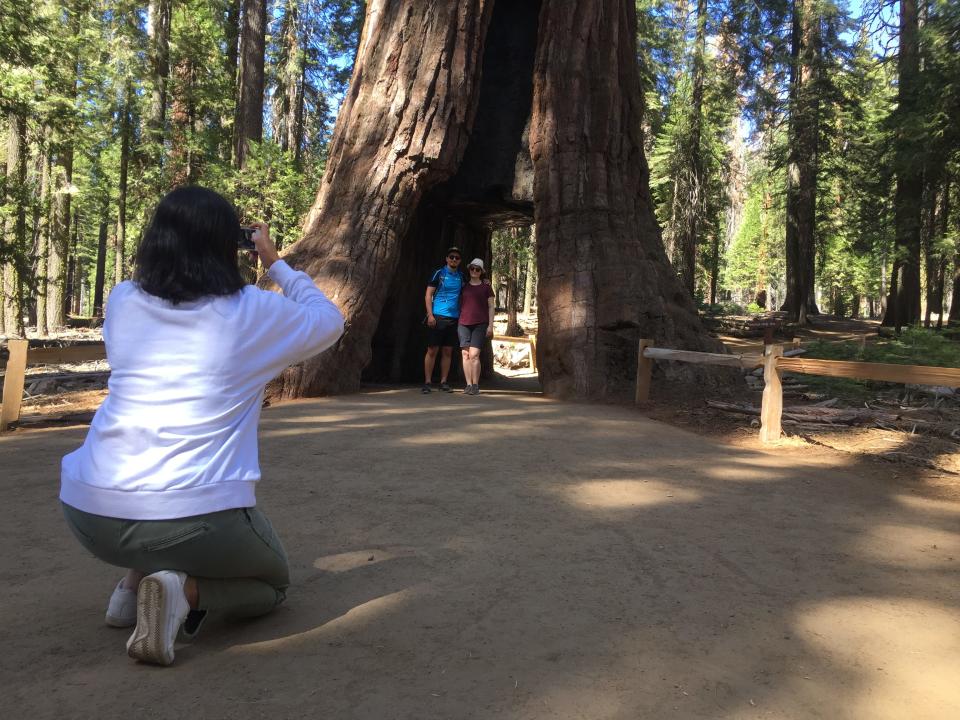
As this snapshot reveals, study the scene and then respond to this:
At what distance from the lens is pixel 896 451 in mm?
6809

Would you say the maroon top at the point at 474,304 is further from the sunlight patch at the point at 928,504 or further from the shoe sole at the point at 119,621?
the shoe sole at the point at 119,621

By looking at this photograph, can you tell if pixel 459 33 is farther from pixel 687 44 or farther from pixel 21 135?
pixel 687 44

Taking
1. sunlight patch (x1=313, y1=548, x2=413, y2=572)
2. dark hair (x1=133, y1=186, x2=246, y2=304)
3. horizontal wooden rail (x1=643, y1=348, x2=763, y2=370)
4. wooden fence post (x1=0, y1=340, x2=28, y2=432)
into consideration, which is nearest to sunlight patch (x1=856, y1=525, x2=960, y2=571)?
sunlight patch (x1=313, y1=548, x2=413, y2=572)

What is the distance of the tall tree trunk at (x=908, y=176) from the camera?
59.5ft

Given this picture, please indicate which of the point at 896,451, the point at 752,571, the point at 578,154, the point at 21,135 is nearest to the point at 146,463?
the point at 752,571

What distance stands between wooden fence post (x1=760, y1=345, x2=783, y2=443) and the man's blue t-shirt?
444 centimetres

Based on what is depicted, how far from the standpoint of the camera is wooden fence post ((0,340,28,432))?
7.01 metres

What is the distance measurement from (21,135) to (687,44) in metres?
20.4

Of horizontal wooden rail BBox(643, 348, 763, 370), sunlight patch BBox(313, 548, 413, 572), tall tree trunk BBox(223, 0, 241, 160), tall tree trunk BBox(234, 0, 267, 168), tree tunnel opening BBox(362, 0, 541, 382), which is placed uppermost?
tall tree trunk BBox(223, 0, 241, 160)

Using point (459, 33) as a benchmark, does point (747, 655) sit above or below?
below

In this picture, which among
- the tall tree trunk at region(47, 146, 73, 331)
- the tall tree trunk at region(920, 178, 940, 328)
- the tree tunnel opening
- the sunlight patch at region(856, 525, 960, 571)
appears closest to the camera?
the sunlight patch at region(856, 525, 960, 571)

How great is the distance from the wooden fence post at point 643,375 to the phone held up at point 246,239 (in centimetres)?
705

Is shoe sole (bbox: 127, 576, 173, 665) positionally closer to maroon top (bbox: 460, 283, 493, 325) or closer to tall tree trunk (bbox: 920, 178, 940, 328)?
maroon top (bbox: 460, 283, 493, 325)

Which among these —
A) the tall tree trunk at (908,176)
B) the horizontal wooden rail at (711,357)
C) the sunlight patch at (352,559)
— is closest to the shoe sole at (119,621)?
the sunlight patch at (352,559)
